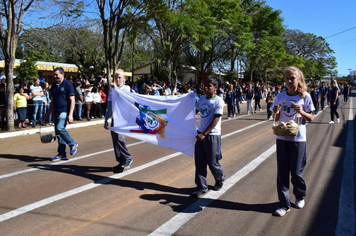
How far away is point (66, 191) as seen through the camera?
509cm

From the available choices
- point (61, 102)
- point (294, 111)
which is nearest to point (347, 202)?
point (294, 111)

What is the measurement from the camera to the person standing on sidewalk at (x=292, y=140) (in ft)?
13.9

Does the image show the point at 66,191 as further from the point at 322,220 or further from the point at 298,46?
the point at 298,46

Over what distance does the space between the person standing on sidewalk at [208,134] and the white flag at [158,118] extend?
352 millimetres

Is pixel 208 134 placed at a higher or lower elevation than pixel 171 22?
lower

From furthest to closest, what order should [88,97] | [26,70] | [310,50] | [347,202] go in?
1. [310,50]
2. [26,70]
3. [88,97]
4. [347,202]

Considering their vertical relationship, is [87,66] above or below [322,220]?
above

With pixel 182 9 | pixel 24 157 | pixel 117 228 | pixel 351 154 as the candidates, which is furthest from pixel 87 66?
pixel 117 228

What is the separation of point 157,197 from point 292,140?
7.26 feet

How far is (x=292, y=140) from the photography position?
4258mm

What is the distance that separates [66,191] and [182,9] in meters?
20.2

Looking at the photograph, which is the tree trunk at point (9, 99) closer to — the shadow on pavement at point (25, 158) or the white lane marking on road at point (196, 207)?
the shadow on pavement at point (25, 158)

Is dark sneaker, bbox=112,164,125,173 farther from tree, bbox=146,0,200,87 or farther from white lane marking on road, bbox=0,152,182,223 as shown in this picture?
tree, bbox=146,0,200,87

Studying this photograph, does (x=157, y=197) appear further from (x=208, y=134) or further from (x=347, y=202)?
(x=347, y=202)
